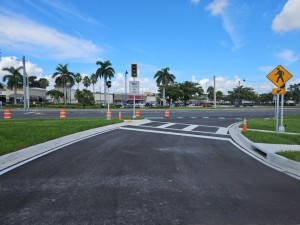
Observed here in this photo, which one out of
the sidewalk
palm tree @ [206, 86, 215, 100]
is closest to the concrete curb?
the sidewalk

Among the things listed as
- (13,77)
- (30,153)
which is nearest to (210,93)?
(13,77)

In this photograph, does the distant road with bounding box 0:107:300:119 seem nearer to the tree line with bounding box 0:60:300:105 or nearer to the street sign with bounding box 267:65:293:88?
the street sign with bounding box 267:65:293:88

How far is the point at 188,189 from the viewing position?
5758mm

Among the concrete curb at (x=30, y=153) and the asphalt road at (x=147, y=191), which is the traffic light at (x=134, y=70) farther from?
the asphalt road at (x=147, y=191)

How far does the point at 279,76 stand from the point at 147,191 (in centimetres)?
1179

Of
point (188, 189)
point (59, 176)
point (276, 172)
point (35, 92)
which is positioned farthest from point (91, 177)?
point (35, 92)

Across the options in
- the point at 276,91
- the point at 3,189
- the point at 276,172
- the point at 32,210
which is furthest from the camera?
the point at 276,91

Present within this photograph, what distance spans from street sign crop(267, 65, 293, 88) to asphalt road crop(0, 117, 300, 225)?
23.6 ft

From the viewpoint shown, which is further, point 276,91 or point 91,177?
point 276,91

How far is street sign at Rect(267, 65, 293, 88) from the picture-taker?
14867 millimetres

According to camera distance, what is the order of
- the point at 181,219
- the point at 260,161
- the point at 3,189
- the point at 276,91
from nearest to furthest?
the point at 181,219, the point at 3,189, the point at 260,161, the point at 276,91

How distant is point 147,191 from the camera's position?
221 inches

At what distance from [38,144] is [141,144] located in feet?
12.5

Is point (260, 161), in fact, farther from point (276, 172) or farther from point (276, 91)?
point (276, 91)
